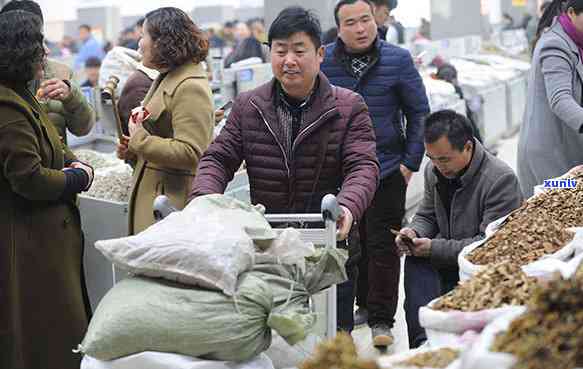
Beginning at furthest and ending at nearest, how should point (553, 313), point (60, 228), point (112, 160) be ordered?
point (112, 160) < point (60, 228) < point (553, 313)

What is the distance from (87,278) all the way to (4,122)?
130cm

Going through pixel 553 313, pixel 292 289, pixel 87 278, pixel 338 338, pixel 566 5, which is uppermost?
pixel 566 5

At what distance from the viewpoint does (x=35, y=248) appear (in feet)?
11.2

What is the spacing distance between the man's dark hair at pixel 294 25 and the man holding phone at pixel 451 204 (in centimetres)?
71

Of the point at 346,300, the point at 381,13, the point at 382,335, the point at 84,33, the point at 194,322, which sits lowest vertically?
the point at 84,33

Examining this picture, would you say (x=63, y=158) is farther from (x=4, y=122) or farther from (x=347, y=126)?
(x=347, y=126)

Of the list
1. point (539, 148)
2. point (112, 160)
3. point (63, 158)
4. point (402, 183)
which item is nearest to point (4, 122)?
point (63, 158)

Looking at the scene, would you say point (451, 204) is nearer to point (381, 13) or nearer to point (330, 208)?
point (330, 208)

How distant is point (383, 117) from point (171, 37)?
4.10 ft

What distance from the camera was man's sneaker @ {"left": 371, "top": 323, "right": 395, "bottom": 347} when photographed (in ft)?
14.9

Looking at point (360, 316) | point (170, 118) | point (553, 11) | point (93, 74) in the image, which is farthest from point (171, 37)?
point (93, 74)

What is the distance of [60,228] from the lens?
137 inches

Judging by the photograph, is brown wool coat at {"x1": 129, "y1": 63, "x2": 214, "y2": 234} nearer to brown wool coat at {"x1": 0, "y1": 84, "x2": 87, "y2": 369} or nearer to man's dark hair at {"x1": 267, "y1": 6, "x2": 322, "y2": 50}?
brown wool coat at {"x1": 0, "y1": 84, "x2": 87, "y2": 369}

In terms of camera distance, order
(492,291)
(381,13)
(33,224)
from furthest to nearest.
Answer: (381,13) → (33,224) → (492,291)
